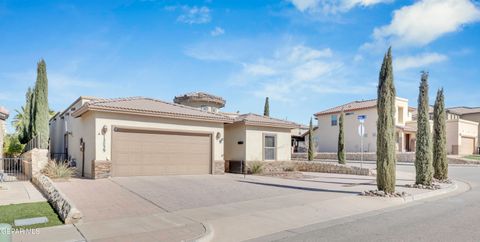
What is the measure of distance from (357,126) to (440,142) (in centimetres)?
2251

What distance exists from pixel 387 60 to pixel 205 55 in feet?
28.8

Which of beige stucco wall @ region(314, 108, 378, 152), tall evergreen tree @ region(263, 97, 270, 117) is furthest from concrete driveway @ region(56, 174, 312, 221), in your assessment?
beige stucco wall @ region(314, 108, 378, 152)

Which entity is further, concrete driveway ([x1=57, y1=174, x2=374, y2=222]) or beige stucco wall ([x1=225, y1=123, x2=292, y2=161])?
beige stucco wall ([x1=225, y1=123, x2=292, y2=161])

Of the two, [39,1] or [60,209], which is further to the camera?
[39,1]

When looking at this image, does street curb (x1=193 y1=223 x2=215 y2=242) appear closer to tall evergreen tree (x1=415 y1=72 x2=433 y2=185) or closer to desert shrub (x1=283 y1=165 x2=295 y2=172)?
tall evergreen tree (x1=415 y1=72 x2=433 y2=185)

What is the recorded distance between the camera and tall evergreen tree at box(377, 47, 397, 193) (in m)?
12.9

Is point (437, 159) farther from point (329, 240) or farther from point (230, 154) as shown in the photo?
point (329, 240)

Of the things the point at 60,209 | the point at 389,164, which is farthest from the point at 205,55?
the point at 60,209

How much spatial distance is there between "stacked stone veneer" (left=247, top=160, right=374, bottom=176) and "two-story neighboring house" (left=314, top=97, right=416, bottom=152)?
50.3 ft

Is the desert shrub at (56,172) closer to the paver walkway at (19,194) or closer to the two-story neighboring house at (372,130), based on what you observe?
the paver walkway at (19,194)

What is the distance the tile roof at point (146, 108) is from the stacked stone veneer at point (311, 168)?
4207mm

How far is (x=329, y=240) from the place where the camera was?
6.93m

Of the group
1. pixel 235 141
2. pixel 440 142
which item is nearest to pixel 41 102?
A: pixel 235 141

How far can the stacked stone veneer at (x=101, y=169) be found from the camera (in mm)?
15445
